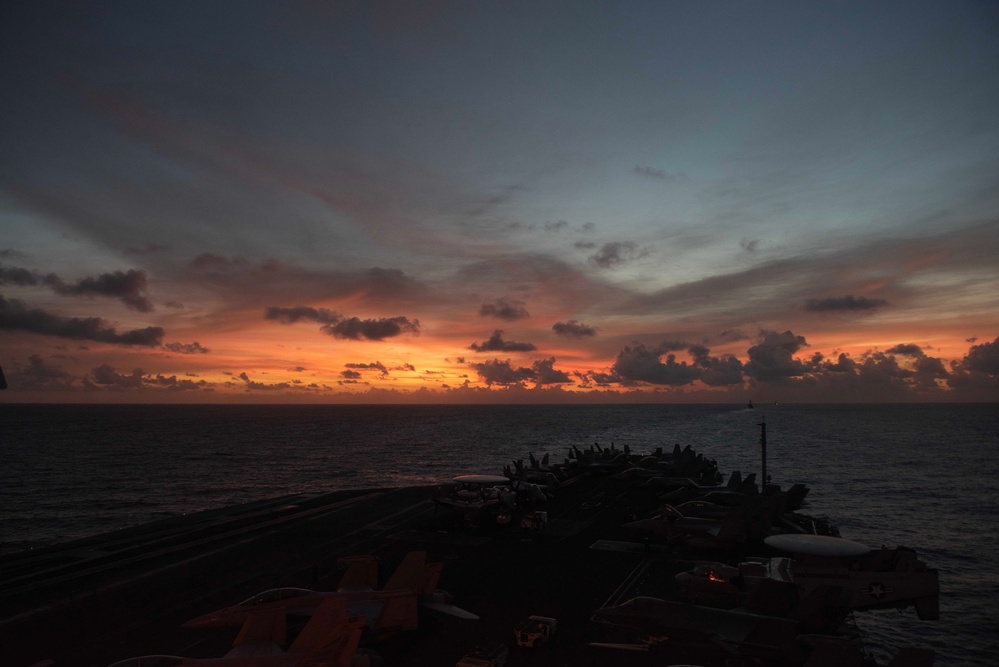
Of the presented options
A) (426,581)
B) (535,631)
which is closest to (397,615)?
(426,581)

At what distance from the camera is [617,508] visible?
57.2 meters

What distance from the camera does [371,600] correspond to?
25016 mm

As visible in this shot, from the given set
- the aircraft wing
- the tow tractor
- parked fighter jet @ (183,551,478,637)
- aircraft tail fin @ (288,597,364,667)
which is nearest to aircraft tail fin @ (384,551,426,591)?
parked fighter jet @ (183,551,478,637)

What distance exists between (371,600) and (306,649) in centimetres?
514

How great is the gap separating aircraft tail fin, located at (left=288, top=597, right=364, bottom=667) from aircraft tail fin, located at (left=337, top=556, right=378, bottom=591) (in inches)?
269

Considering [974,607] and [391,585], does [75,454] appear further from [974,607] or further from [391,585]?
[974,607]

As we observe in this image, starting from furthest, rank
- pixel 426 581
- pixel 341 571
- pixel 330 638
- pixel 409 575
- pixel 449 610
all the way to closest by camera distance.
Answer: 1. pixel 341 571
2. pixel 426 581
3. pixel 409 575
4. pixel 449 610
5. pixel 330 638

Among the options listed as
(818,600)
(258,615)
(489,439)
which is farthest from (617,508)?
(489,439)

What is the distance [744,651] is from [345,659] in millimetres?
15705

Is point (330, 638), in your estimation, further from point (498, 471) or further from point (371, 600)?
point (498, 471)

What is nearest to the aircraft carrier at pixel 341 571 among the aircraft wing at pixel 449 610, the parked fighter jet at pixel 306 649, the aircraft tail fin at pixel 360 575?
the aircraft wing at pixel 449 610

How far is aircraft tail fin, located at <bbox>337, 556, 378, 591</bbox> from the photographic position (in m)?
27.4

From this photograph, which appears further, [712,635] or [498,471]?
[498,471]

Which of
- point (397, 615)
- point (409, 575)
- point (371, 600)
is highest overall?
point (409, 575)
